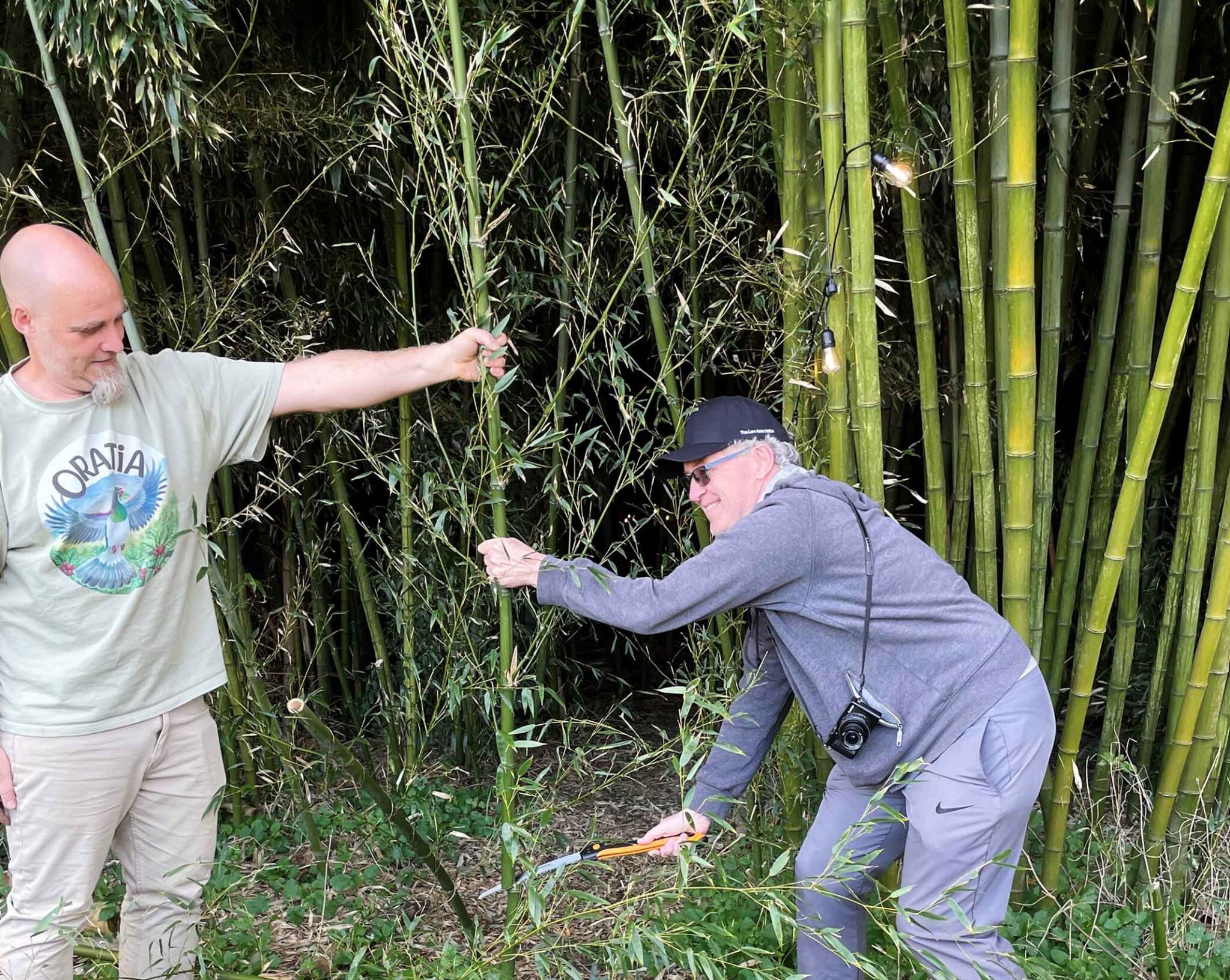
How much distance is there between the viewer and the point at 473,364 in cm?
199

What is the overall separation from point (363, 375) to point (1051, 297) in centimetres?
151

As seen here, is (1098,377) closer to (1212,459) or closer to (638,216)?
(1212,459)

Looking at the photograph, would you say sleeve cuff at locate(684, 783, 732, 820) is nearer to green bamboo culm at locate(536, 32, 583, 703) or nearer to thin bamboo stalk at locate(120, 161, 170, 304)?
green bamboo culm at locate(536, 32, 583, 703)

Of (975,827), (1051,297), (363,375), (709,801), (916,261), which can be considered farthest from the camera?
(1051,297)

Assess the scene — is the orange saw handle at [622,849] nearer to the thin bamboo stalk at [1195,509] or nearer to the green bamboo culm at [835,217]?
the green bamboo culm at [835,217]

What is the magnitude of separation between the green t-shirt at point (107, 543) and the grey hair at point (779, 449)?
96cm

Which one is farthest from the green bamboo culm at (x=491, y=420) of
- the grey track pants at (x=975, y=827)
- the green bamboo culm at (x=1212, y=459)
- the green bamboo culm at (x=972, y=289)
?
the green bamboo culm at (x=1212, y=459)

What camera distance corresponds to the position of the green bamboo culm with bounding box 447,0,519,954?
73.0 inches

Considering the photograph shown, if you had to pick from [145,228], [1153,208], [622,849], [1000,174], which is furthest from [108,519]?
[1153,208]

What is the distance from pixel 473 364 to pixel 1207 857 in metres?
2.23

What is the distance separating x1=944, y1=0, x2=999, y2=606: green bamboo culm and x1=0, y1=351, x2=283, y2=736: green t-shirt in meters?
1.45

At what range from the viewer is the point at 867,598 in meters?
1.99

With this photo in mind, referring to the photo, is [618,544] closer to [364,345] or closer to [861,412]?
[861,412]

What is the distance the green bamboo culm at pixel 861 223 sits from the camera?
1.98 meters
